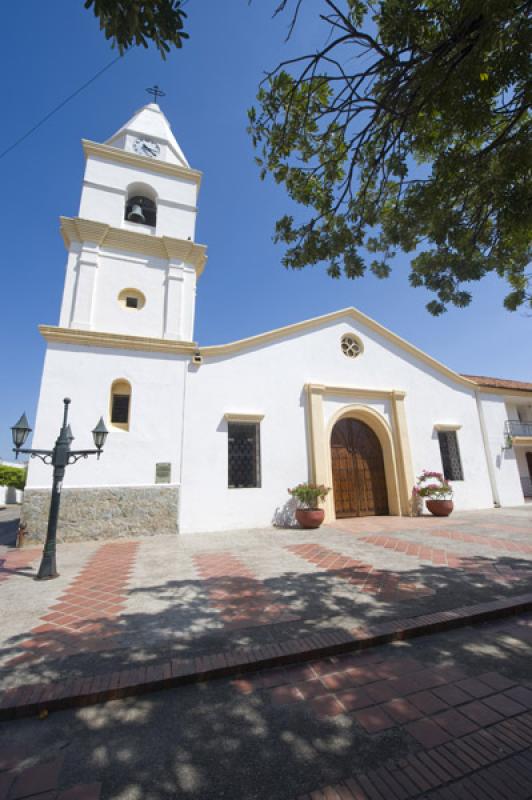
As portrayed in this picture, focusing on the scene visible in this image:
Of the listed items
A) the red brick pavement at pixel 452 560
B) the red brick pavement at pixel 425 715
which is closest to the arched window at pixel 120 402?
the red brick pavement at pixel 452 560

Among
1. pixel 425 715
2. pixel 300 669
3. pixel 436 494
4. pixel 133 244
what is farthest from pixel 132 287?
pixel 436 494

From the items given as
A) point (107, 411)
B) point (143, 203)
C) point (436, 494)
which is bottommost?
point (436, 494)

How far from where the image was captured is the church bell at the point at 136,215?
1068 centimetres

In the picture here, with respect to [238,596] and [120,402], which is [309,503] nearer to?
[238,596]

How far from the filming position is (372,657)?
2.75m

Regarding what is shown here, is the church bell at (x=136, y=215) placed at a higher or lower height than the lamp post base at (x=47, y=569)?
higher

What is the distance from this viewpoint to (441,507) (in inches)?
421

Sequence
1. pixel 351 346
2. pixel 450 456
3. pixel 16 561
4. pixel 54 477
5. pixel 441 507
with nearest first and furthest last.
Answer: pixel 54 477
pixel 16 561
pixel 441 507
pixel 351 346
pixel 450 456

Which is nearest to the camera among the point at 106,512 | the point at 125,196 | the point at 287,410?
the point at 106,512

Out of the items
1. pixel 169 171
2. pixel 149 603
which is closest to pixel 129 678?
pixel 149 603

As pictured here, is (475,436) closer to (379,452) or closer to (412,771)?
(379,452)

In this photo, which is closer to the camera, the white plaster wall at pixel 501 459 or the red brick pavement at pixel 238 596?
the red brick pavement at pixel 238 596

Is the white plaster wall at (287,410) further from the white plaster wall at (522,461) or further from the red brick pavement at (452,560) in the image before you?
the white plaster wall at (522,461)

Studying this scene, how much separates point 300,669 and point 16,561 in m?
6.28
